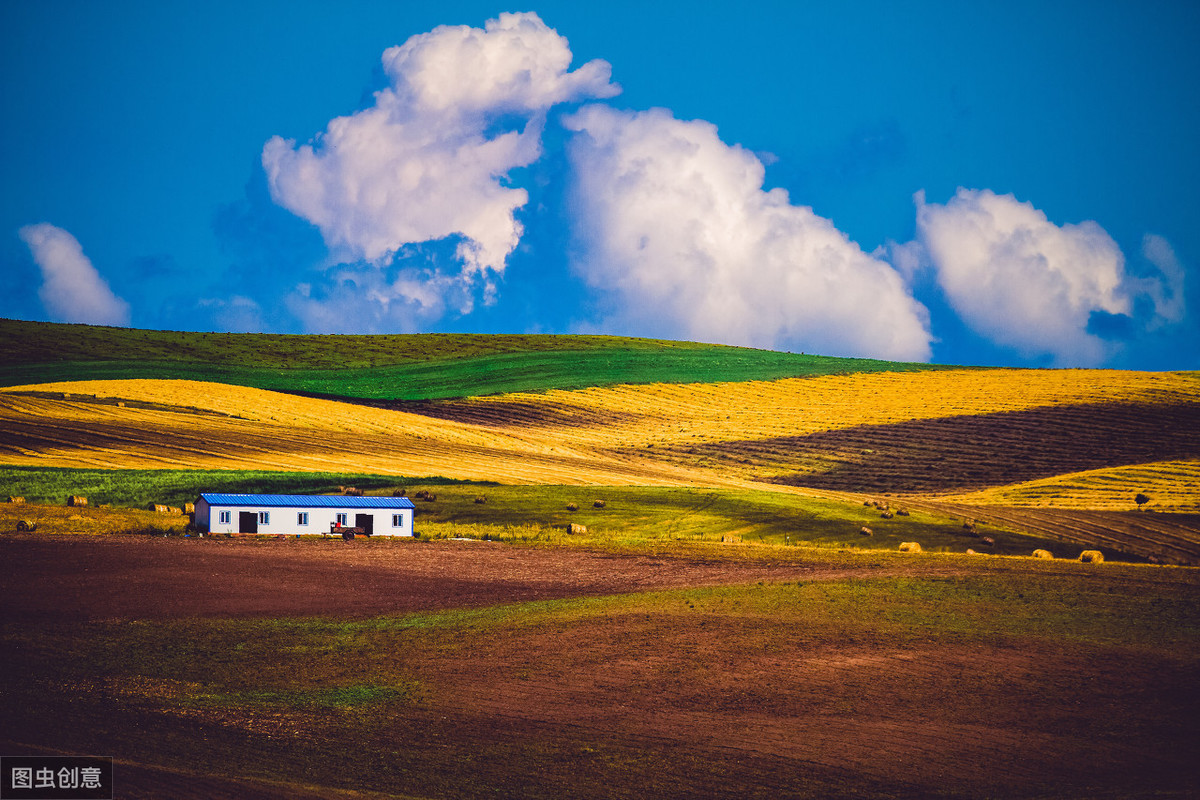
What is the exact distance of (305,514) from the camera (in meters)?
38.9

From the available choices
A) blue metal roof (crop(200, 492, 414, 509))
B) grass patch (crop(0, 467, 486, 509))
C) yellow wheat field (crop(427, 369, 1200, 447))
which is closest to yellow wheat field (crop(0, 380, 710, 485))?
grass patch (crop(0, 467, 486, 509))

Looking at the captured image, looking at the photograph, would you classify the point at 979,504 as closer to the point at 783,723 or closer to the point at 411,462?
the point at 411,462

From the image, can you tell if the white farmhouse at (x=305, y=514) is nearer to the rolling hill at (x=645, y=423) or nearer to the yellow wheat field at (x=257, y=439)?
the rolling hill at (x=645, y=423)

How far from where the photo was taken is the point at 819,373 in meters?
79.1

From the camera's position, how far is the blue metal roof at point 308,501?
38188 mm

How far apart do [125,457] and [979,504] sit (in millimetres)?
36998

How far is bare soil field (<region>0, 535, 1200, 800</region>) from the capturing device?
46.3ft

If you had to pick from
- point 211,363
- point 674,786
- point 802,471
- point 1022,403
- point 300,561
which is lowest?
point 674,786

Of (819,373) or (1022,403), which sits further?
(819,373)

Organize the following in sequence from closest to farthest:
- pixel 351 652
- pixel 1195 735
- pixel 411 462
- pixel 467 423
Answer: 1. pixel 1195 735
2. pixel 351 652
3. pixel 411 462
4. pixel 467 423

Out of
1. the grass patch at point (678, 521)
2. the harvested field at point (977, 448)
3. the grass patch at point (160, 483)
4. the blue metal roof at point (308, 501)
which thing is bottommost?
the grass patch at point (678, 521)

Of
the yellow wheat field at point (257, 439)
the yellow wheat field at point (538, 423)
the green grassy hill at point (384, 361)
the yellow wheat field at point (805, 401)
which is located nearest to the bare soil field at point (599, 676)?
the yellow wheat field at point (257, 439)

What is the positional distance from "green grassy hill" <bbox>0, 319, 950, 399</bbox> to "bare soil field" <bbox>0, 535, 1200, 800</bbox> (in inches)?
1573

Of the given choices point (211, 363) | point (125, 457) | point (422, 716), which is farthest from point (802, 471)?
point (211, 363)
